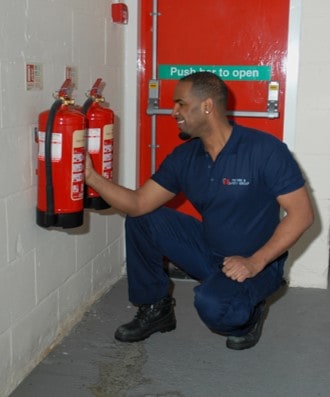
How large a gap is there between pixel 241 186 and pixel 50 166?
2.69 ft

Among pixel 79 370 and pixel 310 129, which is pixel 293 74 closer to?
pixel 310 129

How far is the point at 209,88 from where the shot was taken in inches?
98.2

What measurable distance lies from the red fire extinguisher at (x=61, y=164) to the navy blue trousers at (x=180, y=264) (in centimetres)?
47

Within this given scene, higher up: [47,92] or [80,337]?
[47,92]

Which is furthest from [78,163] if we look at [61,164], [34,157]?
[34,157]

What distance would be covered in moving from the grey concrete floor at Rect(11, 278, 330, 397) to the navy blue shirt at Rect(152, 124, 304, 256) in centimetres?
48

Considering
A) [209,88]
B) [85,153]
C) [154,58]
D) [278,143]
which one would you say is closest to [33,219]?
[85,153]

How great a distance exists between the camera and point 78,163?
89.1 inches

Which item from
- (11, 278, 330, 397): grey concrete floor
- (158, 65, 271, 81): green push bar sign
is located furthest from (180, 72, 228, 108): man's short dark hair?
(11, 278, 330, 397): grey concrete floor

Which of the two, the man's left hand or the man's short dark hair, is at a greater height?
the man's short dark hair

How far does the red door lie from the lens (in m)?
3.36

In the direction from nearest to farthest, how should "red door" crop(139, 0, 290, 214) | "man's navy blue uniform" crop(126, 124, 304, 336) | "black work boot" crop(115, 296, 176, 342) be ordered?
"man's navy blue uniform" crop(126, 124, 304, 336) < "black work boot" crop(115, 296, 176, 342) < "red door" crop(139, 0, 290, 214)

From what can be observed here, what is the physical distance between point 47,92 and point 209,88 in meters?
0.69

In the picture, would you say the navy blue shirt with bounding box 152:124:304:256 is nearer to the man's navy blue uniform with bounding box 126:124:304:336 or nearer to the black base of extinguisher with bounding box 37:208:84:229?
the man's navy blue uniform with bounding box 126:124:304:336
